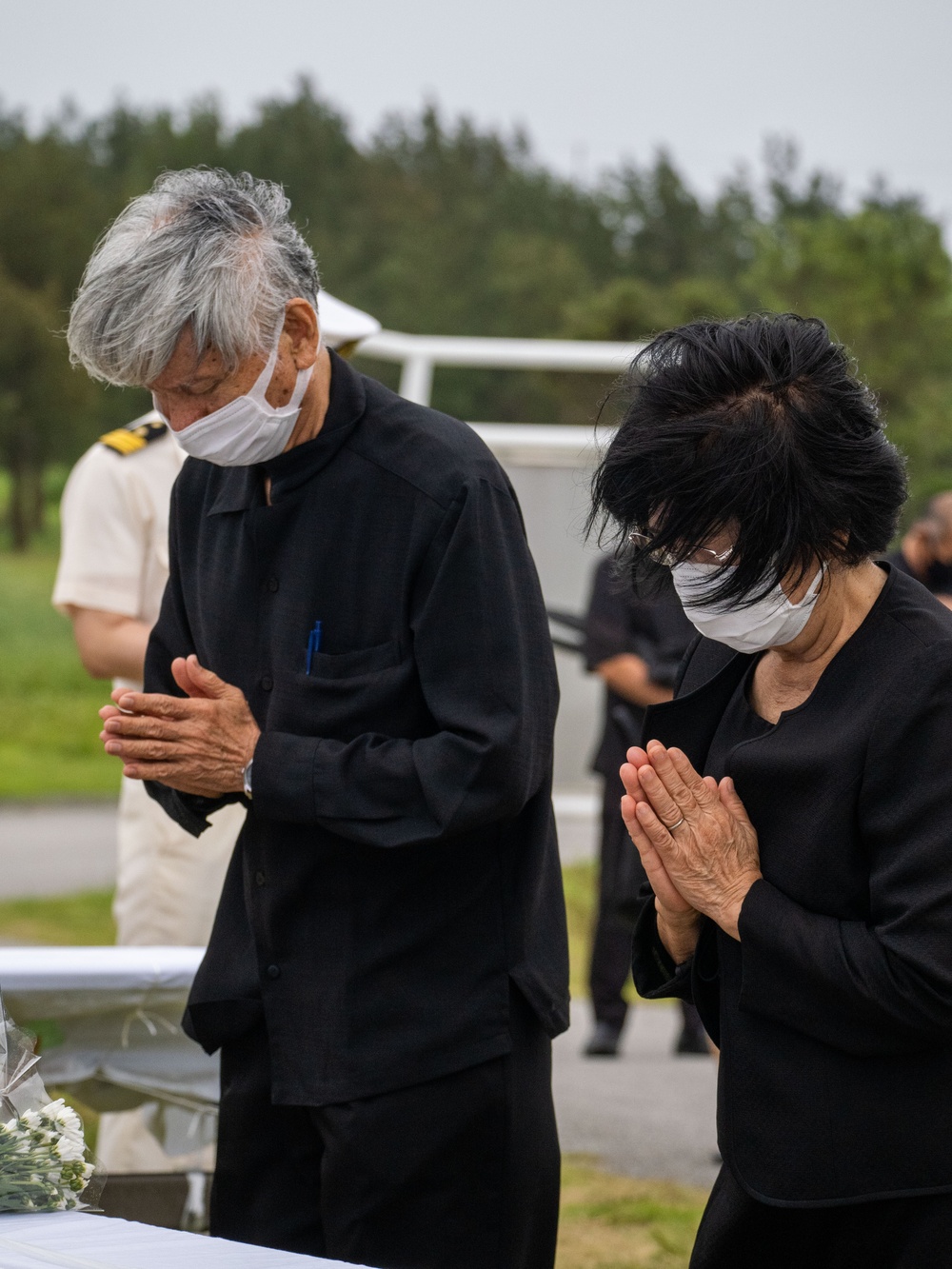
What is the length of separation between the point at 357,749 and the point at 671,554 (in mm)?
546

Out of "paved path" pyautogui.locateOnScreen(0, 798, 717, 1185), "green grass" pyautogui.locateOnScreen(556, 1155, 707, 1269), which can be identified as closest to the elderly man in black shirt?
"green grass" pyautogui.locateOnScreen(556, 1155, 707, 1269)

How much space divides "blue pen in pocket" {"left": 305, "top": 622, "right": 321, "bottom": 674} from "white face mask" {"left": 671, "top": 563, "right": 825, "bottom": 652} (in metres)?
0.55

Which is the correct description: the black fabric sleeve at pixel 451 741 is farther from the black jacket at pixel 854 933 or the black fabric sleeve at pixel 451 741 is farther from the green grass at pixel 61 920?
the green grass at pixel 61 920

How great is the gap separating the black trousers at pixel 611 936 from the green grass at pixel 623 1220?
0.90m

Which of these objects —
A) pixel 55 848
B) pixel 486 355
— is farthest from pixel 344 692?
pixel 55 848

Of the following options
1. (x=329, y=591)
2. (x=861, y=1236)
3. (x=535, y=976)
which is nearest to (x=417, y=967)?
(x=535, y=976)

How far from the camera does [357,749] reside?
2.01 meters

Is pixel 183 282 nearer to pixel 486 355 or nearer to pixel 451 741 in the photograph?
pixel 451 741

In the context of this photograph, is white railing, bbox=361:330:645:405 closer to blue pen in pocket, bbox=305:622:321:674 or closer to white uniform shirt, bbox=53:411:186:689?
white uniform shirt, bbox=53:411:186:689

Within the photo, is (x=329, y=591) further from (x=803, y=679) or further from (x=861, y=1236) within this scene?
(x=861, y=1236)

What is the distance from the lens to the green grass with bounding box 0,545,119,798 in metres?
13.8

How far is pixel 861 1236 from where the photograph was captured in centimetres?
171

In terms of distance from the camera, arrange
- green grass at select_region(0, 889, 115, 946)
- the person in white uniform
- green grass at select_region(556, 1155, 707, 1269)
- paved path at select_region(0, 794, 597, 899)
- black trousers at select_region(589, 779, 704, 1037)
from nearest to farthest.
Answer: the person in white uniform, green grass at select_region(556, 1155, 707, 1269), black trousers at select_region(589, 779, 704, 1037), green grass at select_region(0, 889, 115, 946), paved path at select_region(0, 794, 597, 899)

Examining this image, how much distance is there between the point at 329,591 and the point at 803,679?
66 centimetres
